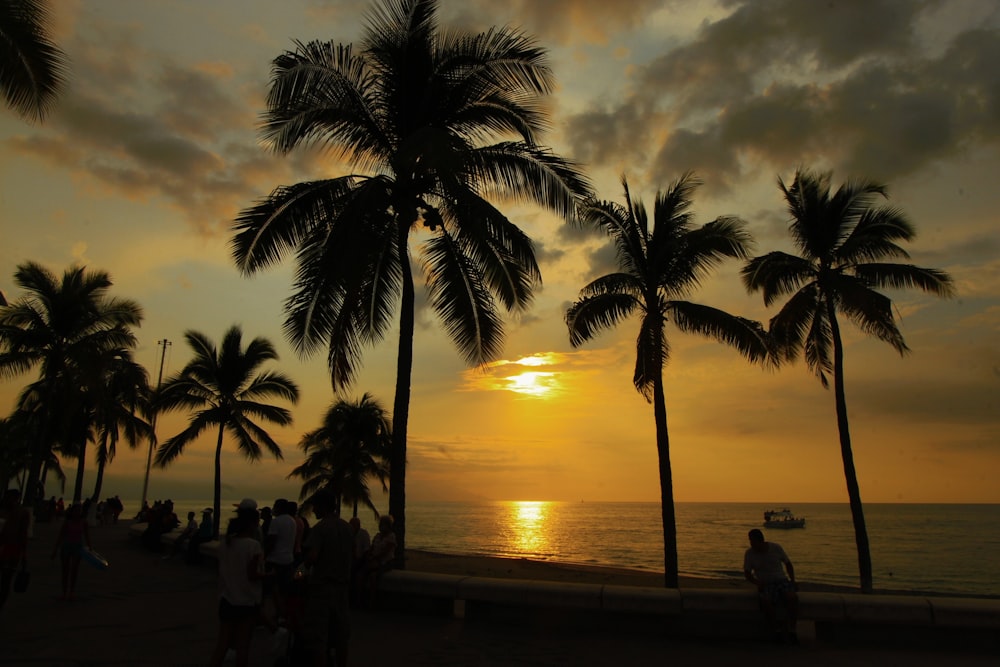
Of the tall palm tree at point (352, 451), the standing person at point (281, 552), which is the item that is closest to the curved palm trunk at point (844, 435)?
the standing person at point (281, 552)

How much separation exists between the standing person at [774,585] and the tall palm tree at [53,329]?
2667 centimetres

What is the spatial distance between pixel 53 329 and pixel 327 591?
88.2ft

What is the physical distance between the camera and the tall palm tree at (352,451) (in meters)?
39.9

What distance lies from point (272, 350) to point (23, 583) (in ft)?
79.7

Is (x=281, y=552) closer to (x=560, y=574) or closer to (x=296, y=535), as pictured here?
(x=296, y=535)

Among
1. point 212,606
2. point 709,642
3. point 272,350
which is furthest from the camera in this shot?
point 272,350

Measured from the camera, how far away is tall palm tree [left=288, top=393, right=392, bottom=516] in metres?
39.9

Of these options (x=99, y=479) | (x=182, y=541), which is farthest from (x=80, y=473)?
(x=182, y=541)

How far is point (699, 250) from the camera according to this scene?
18.6 m

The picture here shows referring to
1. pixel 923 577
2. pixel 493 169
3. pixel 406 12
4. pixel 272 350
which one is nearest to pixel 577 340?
pixel 493 169

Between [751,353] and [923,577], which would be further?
[923,577]

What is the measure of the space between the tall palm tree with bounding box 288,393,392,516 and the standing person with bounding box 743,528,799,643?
3213 centimetres

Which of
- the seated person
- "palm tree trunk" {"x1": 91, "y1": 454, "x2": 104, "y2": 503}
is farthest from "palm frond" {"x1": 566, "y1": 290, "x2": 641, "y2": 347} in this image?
"palm tree trunk" {"x1": 91, "y1": 454, "x2": 104, "y2": 503}

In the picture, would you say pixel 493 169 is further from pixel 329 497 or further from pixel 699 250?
pixel 329 497
